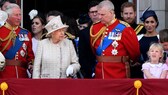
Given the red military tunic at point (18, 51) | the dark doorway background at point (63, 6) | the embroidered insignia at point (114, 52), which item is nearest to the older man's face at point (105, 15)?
the embroidered insignia at point (114, 52)

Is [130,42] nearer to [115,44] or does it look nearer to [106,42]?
[115,44]

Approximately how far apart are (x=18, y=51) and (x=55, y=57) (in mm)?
616

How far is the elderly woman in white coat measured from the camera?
797 cm

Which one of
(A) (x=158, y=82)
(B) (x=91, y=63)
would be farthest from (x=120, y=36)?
(A) (x=158, y=82)

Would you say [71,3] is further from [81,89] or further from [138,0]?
[81,89]

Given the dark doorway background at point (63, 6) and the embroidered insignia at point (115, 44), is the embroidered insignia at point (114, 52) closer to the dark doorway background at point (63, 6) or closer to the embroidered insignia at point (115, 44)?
the embroidered insignia at point (115, 44)

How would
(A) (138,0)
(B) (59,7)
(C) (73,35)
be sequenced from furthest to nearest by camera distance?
(B) (59,7) < (A) (138,0) < (C) (73,35)

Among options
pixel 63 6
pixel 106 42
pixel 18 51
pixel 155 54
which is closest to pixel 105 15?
pixel 106 42

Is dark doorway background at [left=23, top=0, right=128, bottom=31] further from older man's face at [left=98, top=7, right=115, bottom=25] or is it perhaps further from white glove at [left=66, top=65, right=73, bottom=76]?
white glove at [left=66, top=65, right=73, bottom=76]

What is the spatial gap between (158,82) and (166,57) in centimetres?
115

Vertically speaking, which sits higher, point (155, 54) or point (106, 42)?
point (106, 42)

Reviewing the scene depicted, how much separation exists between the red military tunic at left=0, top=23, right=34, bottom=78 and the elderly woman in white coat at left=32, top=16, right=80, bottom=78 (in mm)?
414

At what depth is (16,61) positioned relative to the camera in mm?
8328

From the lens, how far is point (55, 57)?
7988 mm
